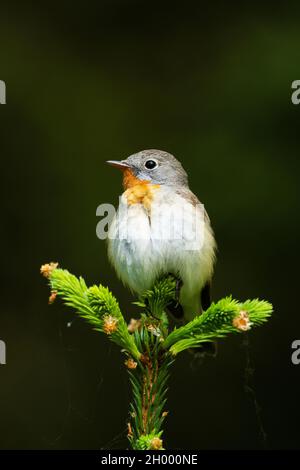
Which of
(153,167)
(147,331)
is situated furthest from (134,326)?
(153,167)

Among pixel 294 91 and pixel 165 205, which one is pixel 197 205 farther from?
pixel 294 91

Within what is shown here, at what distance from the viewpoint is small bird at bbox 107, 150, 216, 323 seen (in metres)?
3.28

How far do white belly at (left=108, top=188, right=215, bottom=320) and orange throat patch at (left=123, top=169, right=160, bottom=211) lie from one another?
35 millimetres

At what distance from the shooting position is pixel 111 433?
473cm

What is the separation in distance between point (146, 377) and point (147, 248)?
0.87 m

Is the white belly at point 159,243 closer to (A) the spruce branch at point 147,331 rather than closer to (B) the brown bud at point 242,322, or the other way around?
(A) the spruce branch at point 147,331

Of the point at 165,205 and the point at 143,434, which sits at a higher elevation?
the point at 165,205

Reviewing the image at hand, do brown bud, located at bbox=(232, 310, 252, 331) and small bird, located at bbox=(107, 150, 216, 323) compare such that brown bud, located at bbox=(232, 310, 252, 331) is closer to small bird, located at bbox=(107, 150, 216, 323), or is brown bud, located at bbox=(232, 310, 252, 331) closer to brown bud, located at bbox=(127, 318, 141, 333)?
brown bud, located at bbox=(127, 318, 141, 333)

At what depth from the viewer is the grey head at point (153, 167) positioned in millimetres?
3750

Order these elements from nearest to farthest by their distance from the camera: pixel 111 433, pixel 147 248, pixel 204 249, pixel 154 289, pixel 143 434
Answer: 1. pixel 143 434
2. pixel 154 289
3. pixel 147 248
4. pixel 204 249
5. pixel 111 433

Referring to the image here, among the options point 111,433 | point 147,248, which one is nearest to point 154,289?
point 147,248

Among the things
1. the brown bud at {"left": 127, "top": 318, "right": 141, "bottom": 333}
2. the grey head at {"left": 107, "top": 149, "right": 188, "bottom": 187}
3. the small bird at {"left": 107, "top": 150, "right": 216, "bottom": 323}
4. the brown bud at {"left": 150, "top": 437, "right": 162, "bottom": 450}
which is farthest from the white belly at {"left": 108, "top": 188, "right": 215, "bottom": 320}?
the brown bud at {"left": 150, "top": 437, "right": 162, "bottom": 450}

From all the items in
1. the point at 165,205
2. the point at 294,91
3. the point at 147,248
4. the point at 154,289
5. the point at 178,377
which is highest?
the point at 294,91

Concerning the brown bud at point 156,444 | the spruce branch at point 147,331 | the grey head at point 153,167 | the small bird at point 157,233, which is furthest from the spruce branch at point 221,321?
the grey head at point 153,167
